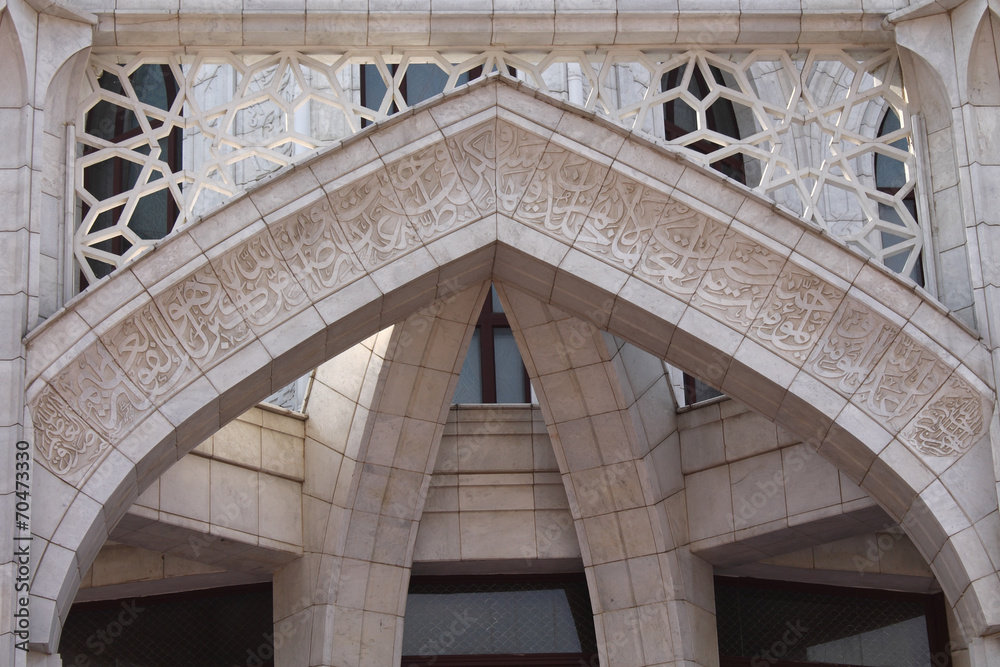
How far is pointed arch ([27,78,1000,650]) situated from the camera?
8.96m

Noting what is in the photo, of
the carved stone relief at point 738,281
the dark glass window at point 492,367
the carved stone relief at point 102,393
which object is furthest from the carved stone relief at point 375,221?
the dark glass window at point 492,367

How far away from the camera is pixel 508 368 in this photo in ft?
41.1

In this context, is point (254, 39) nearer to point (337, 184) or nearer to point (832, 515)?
point (337, 184)

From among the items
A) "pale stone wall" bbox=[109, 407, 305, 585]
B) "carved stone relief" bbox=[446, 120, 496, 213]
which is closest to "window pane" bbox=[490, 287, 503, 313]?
"pale stone wall" bbox=[109, 407, 305, 585]

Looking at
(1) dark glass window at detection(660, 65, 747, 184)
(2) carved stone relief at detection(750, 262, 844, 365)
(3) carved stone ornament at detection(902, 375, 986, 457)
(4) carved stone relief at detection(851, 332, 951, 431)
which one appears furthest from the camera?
(1) dark glass window at detection(660, 65, 747, 184)

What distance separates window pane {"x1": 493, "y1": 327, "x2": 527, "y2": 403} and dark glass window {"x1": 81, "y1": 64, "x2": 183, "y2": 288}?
2657mm

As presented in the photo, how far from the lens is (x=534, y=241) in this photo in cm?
965

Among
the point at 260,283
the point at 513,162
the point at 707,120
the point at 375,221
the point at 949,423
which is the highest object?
the point at 707,120

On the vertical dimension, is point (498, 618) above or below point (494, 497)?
below

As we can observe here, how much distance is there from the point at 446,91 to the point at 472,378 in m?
3.35

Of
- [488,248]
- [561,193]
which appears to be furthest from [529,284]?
[561,193]

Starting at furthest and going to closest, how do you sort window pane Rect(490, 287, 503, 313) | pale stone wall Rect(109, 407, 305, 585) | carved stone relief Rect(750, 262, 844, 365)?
1. window pane Rect(490, 287, 503, 313)
2. pale stone wall Rect(109, 407, 305, 585)
3. carved stone relief Rect(750, 262, 844, 365)

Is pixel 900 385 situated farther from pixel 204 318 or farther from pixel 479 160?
pixel 204 318

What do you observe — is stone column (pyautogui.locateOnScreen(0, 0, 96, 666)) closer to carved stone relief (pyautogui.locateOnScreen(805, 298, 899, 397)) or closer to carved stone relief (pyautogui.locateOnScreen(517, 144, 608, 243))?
carved stone relief (pyautogui.locateOnScreen(517, 144, 608, 243))
